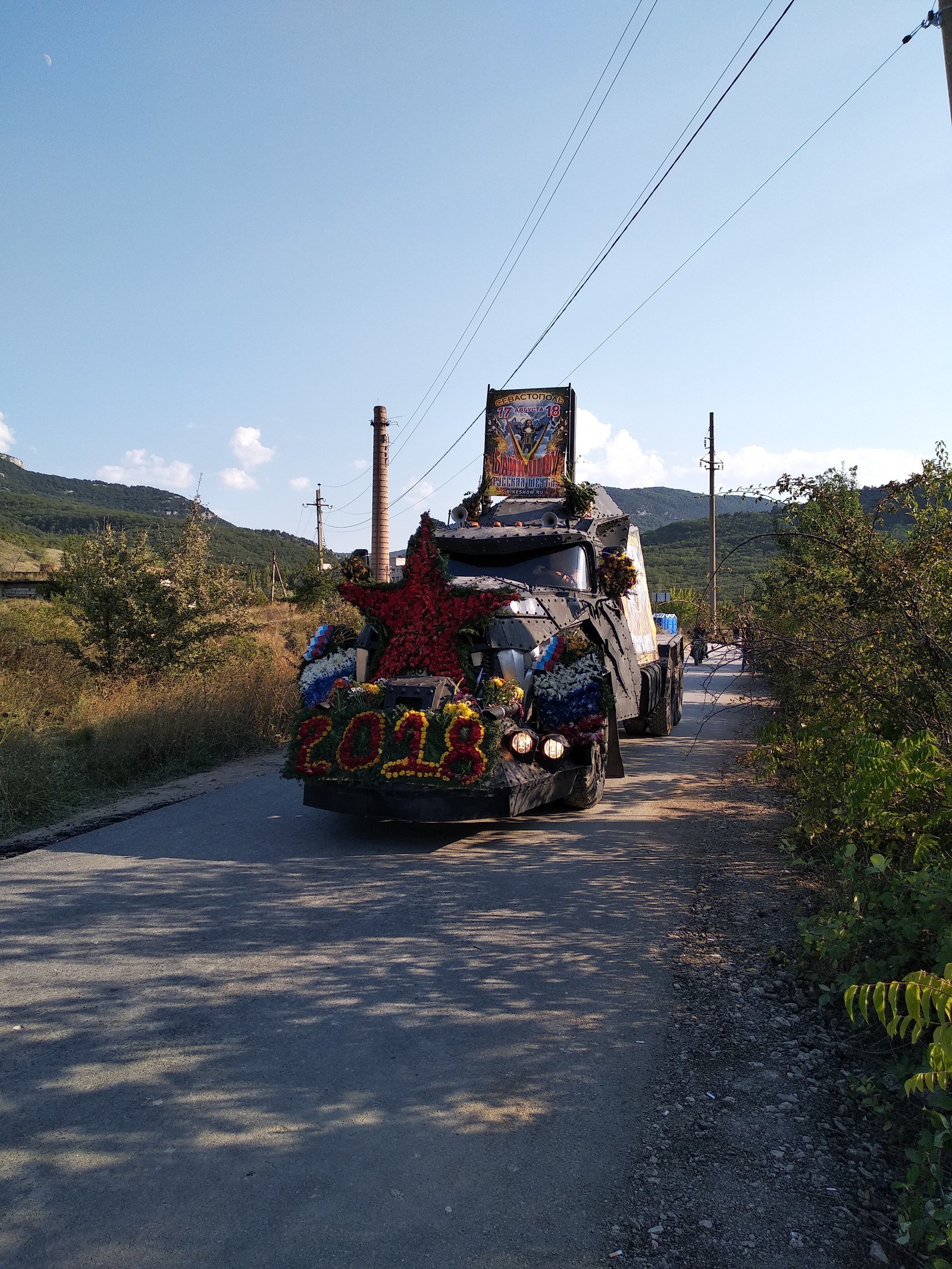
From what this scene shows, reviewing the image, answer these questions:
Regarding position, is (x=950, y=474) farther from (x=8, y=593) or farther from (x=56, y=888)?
(x=8, y=593)

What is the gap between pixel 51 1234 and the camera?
8.76ft

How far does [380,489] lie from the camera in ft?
72.9

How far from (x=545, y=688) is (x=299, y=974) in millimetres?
3730

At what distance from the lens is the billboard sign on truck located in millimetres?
14359

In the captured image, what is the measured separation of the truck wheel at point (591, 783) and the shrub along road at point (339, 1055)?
3.65 feet

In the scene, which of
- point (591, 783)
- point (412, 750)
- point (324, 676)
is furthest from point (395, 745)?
point (591, 783)

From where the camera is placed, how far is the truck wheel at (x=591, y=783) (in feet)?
25.7

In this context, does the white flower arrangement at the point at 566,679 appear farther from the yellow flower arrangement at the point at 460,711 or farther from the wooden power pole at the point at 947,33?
the wooden power pole at the point at 947,33

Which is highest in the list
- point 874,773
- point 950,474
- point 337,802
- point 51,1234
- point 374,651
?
point 950,474

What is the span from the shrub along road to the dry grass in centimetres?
189

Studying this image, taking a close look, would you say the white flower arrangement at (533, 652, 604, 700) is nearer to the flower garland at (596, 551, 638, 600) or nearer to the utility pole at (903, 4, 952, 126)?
the flower garland at (596, 551, 638, 600)

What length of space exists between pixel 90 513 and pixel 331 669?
12958 centimetres

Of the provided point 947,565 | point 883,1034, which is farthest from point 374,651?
point 883,1034

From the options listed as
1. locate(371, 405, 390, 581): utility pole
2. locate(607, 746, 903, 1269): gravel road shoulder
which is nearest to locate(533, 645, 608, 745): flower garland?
locate(607, 746, 903, 1269): gravel road shoulder
